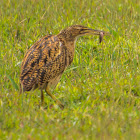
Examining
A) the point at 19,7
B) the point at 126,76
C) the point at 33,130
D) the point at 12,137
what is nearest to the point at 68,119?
the point at 33,130

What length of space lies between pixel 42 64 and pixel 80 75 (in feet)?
4.15

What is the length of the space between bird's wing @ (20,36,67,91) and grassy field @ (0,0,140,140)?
203mm

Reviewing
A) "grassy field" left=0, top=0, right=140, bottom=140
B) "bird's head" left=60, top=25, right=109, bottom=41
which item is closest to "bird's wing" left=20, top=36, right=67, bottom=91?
"grassy field" left=0, top=0, right=140, bottom=140

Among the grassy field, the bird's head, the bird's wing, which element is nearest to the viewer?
the grassy field

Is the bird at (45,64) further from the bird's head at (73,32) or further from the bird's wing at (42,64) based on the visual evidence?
the bird's head at (73,32)

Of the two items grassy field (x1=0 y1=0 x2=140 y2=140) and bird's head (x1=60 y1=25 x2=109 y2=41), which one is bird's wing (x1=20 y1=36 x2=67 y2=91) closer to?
grassy field (x1=0 y1=0 x2=140 y2=140)

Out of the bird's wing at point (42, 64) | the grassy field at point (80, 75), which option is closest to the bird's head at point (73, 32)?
the bird's wing at point (42, 64)

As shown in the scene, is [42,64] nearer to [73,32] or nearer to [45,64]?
[45,64]

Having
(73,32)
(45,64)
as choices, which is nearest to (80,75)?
(73,32)

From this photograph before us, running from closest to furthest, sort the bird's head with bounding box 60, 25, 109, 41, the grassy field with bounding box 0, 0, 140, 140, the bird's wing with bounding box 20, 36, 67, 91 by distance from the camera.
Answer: the grassy field with bounding box 0, 0, 140, 140 < the bird's wing with bounding box 20, 36, 67, 91 < the bird's head with bounding box 60, 25, 109, 41

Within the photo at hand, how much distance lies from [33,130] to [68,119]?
52 cm

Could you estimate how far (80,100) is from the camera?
5617mm

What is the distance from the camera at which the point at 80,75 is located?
639 cm

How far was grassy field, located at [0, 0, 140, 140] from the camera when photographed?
4.47m
